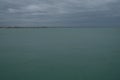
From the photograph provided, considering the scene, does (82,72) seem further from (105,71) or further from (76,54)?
(76,54)

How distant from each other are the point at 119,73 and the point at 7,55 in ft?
20.0

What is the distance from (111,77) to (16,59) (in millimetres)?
4995

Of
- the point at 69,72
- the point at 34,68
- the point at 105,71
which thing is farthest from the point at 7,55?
the point at 105,71

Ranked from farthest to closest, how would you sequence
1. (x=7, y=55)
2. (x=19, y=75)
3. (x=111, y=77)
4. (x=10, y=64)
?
(x=7, y=55), (x=10, y=64), (x=19, y=75), (x=111, y=77)

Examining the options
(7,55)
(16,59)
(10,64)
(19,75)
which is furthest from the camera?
(7,55)

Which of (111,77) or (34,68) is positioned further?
(34,68)

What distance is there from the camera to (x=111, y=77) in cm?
704


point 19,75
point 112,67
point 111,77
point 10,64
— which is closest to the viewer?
point 111,77

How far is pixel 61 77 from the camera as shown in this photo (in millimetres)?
7254

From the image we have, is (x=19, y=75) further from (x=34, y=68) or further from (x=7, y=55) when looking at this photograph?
(x=7, y=55)

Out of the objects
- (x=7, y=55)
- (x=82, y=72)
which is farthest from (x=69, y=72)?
(x=7, y=55)

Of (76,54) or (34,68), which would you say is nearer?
(34,68)

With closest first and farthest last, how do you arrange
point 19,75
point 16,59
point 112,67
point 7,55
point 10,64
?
point 19,75, point 112,67, point 10,64, point 16,59, point 7,55

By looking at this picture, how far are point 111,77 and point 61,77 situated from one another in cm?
180
